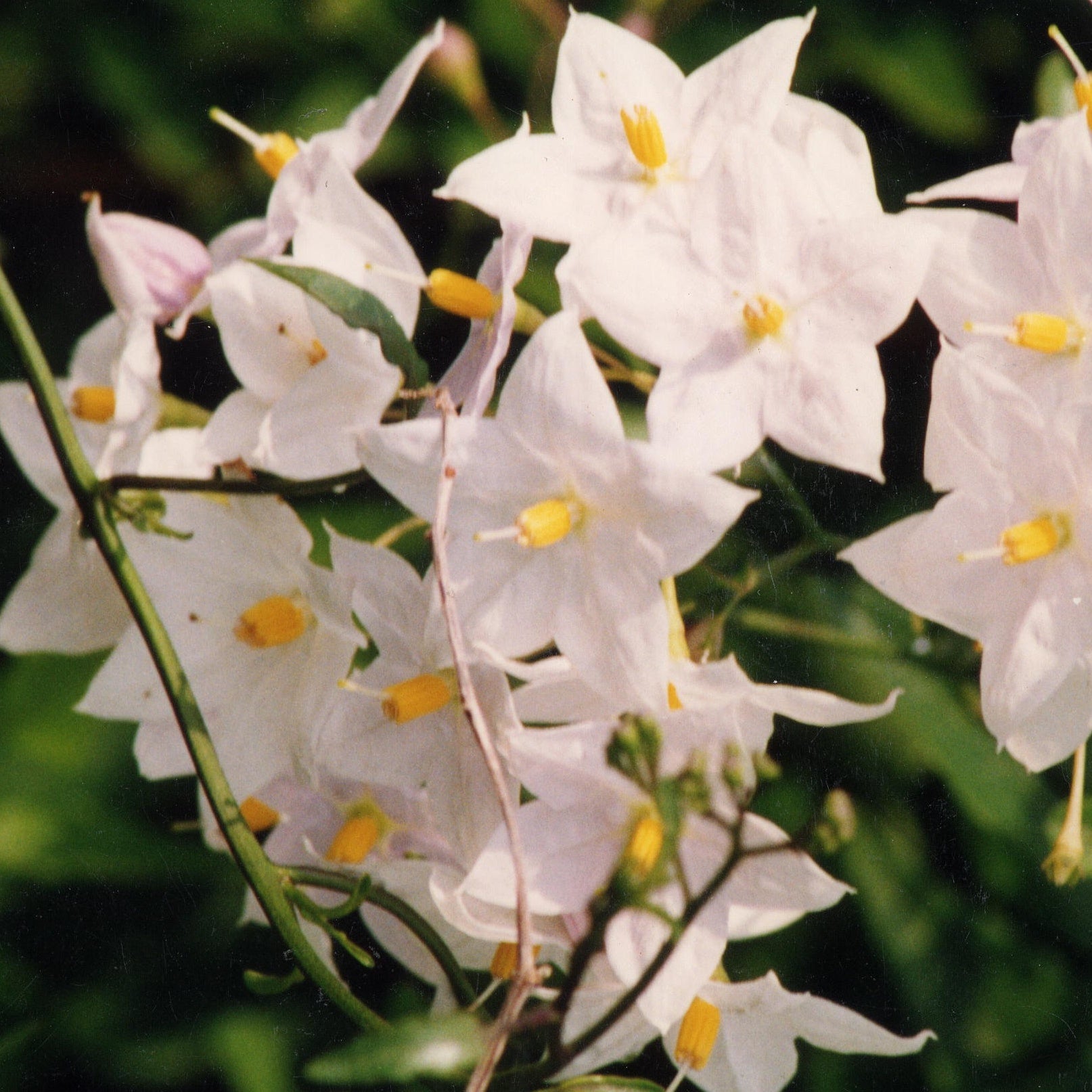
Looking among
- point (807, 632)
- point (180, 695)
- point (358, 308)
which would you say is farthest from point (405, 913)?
point (807, 632)

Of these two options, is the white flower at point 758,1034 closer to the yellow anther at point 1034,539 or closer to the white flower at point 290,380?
the yellow anther at point 1034,539

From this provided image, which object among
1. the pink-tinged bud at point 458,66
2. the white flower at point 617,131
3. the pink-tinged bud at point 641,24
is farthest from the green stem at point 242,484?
the pink-tinged bud at point 641,24

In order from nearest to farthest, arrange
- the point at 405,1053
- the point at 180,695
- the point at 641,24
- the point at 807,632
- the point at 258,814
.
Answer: the point at 405,1053
the point at 180,695
the point at 258,814
the point at 807,632
the point at 641,24

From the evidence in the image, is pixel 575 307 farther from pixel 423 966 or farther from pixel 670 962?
pixel 423 966

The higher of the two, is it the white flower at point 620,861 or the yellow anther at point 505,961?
the white flower at point 620,861

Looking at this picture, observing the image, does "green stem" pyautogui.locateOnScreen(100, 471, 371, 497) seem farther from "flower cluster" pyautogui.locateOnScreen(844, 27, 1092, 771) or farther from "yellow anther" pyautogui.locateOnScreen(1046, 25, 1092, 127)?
"yellow anther" pyautogui.locateOnScreen(1046, 25, 1092, 127)

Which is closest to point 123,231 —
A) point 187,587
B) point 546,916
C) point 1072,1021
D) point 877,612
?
point 187,587

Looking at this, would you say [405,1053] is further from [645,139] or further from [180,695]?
[645,139]
